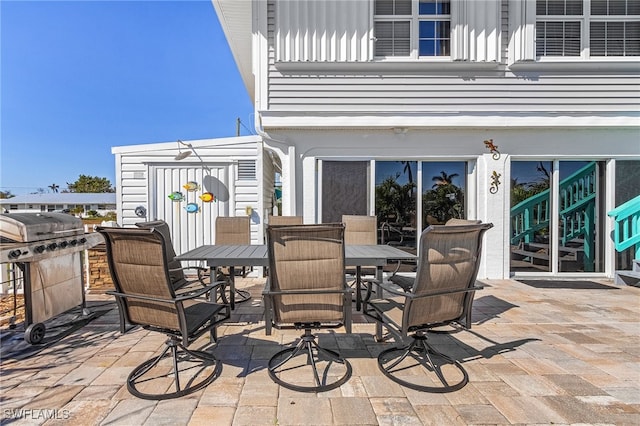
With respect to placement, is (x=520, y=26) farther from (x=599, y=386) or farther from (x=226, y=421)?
(x=226, y=421)

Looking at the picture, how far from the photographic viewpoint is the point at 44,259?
320 cm

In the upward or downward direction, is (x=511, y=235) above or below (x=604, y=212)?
below

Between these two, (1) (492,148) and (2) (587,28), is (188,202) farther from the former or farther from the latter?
(2) (587,28)

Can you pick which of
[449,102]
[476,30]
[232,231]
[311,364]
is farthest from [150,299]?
[476,30]

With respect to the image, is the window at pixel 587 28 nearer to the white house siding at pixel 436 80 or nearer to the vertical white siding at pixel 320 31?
the white house siding at pixel 436 80

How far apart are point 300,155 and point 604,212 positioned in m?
5.24

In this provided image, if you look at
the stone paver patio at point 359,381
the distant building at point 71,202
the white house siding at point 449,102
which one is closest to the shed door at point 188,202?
the white house siding at point 449,102

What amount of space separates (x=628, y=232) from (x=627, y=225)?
0.48ft

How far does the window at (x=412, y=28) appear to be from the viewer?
A: 5.38 meters

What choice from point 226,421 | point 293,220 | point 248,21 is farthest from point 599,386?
point 248,21

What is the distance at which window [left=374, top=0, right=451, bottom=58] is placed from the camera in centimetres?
538

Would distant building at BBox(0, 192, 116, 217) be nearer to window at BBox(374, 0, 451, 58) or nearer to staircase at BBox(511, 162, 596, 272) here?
window at BBox(374, 0, 451, 58)

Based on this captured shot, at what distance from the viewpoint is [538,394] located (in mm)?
2205

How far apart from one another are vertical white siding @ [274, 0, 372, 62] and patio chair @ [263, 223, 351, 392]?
4.06 m
